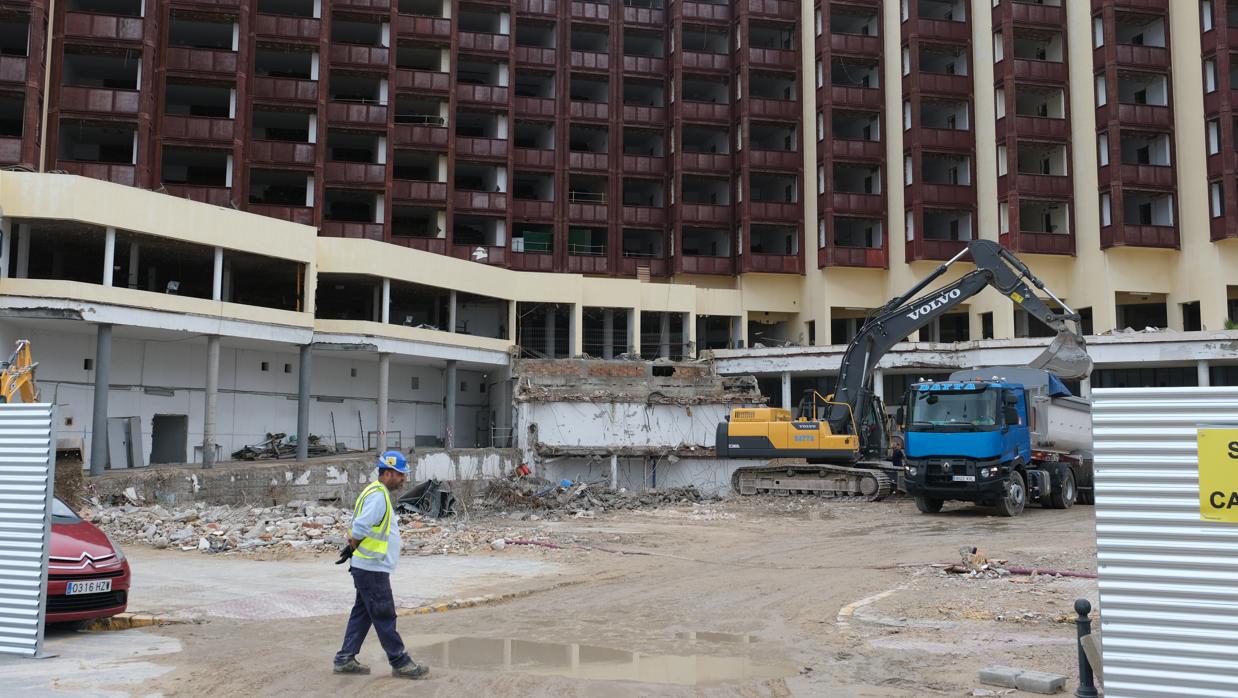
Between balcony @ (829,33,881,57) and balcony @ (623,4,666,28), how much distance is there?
40.0ft

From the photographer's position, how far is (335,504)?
31.8m

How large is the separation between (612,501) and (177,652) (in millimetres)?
23513

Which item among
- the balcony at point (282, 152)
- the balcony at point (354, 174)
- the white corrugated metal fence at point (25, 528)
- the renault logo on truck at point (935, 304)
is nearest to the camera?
the white corrugated metal fence at point (25, 528)

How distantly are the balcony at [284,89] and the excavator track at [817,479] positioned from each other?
30.3 meters

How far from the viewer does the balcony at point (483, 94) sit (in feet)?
183

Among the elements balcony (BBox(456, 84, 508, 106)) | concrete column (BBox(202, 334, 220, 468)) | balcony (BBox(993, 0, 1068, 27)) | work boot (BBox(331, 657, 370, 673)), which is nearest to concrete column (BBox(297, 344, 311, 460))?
concrete column (BBox(202, 334, 220, 468))

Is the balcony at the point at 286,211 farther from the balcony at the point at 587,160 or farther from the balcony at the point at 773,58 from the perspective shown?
the balcony at the point at 773,58

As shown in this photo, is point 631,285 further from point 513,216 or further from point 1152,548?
point 1152,548

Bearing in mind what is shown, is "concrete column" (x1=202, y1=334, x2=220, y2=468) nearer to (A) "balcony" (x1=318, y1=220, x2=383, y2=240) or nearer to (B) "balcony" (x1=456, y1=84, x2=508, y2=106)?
(A) "balcony" (x1=318, y1=220, x2=383, y2=240)

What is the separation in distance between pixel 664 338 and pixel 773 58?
1780 cm

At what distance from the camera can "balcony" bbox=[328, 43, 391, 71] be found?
167 feet

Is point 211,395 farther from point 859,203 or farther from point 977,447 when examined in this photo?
point 859,203

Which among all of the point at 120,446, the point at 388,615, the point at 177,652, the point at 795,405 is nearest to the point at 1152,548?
the point at 388,615

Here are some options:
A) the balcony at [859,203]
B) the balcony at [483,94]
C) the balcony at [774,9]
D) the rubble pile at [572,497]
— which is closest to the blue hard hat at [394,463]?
the rubble pile at [572,497]
